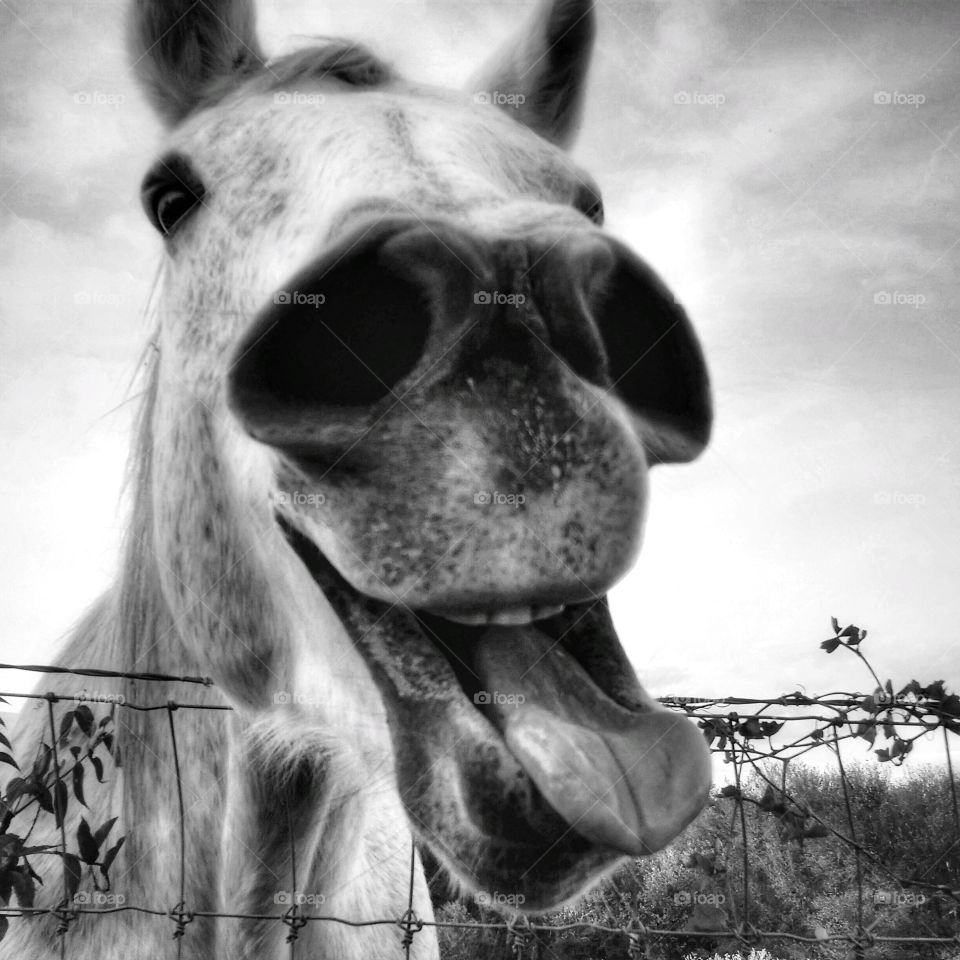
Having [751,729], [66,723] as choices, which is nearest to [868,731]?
[751,729]

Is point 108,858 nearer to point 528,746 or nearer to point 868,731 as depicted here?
point 528,746

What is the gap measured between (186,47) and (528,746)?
1.85 m

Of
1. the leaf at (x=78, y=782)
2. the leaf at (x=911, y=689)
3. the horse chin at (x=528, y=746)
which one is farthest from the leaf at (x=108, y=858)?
the leaf at (x=911, y=689)

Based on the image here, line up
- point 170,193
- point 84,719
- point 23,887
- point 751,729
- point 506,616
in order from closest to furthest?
point 506,616 → point 170,193 → point 23,887 → point 84,719 → point 751,729

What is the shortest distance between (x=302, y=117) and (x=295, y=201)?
280mm

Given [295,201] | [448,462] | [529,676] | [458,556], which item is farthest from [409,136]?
[529,676]

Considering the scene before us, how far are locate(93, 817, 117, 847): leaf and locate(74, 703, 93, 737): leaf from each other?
0.27 metres

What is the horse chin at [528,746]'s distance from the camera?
102 centimetres

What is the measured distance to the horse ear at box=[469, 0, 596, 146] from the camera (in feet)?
7.55

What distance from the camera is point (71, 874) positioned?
194 cm

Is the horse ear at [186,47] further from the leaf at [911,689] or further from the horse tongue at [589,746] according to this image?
the leaf at [911,689]

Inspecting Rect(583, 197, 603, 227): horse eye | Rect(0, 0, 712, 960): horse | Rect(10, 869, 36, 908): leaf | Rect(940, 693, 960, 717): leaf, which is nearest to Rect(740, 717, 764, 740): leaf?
Rect(940, 693, 960, 717): leaf

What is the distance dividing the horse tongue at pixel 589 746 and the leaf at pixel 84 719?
1.42 m

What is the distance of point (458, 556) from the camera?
1.07 metres
